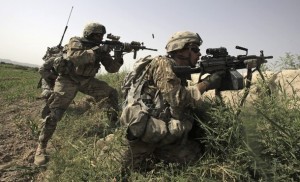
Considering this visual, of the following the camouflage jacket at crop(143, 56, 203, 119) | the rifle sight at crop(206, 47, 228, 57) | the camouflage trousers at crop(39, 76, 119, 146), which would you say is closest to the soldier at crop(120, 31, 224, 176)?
the camouflage jacket at crop(143, 56, 203, 119)

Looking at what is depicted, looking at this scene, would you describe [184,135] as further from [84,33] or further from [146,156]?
[84,33]

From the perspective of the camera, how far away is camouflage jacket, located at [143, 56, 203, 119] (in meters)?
3.35

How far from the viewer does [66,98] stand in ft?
18.2

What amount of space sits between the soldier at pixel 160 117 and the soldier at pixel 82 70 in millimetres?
1813

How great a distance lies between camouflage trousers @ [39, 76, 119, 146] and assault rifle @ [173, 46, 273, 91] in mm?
1198

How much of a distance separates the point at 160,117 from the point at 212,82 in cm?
74

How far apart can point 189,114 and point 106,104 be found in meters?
2.85

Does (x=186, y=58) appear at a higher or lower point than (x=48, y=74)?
higher

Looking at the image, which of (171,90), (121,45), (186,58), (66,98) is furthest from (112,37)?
(171,90)

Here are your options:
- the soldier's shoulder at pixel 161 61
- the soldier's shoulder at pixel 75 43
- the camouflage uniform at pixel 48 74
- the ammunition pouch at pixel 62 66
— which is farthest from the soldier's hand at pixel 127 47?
the soldier's shoulder at pixel 161 61

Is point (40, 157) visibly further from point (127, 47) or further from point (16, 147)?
point (127, 47)

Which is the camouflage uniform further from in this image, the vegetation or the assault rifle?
the vegetation

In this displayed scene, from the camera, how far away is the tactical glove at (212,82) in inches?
144

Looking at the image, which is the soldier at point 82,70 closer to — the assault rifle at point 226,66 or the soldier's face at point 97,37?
the soldier's face at point 97,37
